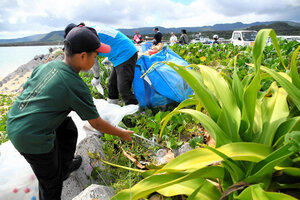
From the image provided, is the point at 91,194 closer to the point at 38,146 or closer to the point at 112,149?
the point at 38,146

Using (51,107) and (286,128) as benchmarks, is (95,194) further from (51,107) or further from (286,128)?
(286,128)

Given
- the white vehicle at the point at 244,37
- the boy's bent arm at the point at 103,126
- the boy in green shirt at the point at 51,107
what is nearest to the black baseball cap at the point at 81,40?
the boy in green shirt at the point at 51,107

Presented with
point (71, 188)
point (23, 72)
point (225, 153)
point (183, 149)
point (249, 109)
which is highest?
point (249, 109)

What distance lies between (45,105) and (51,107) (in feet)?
0.13

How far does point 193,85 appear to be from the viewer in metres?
1.28

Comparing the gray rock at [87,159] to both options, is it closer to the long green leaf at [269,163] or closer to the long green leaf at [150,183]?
the long green leaf at [150,183]

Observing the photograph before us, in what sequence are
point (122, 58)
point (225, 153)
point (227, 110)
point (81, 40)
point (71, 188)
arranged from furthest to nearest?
point (122, 58)
point (71, 188)
point (81, 40)
point (227, 110)
point (225, 153)

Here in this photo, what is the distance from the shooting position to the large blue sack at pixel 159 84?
8.64 ft

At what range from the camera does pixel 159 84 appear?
2684 mm

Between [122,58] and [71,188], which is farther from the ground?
[122,58]

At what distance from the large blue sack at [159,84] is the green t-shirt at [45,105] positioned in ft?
4.27

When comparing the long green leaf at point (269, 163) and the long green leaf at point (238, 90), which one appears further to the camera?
the long green leaf at point (238, 90)

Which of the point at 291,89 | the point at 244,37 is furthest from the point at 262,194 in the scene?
the point at 244,37

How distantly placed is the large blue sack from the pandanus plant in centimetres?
120
